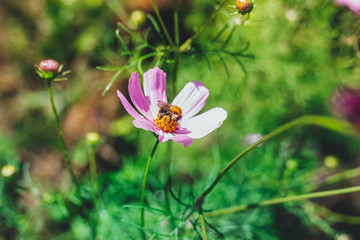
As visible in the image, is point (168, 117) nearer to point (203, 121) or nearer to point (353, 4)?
point (203, 121)

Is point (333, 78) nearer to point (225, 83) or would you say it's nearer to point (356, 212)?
point (225, 83)

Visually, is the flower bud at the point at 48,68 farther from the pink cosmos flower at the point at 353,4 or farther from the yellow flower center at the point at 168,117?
the pink cosmos flower at the point at 353,4

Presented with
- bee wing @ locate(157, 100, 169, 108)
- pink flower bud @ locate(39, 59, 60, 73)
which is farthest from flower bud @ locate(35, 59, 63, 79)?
bee wing @ locate(157, 100, 169, 108)

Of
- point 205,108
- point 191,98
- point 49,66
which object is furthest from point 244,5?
point 205,108

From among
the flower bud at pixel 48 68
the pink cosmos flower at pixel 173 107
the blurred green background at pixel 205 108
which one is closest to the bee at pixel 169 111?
the pink cosmos flower at pixel 173 107

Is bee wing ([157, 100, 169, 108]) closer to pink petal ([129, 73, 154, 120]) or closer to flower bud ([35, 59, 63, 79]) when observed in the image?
pink petal ([129, 73, 154, 120])

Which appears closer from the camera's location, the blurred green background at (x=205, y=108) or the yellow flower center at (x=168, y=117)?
the yellow flower center at (x=168, y=117)
